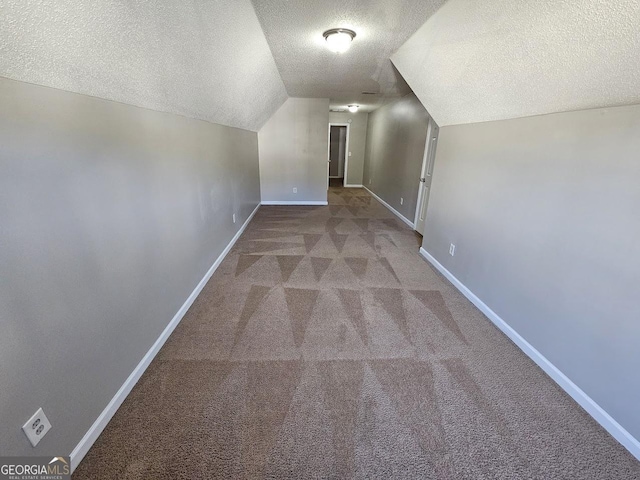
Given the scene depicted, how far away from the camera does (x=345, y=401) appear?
1.59 m

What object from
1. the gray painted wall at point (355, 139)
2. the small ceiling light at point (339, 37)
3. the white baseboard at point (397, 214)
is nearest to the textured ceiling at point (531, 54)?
the small ceiling light at point (339, 37)

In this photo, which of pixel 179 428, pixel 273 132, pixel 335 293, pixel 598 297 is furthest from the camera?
pixel 273 132

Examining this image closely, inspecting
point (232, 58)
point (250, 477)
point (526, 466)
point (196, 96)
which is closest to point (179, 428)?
point (250, 477)

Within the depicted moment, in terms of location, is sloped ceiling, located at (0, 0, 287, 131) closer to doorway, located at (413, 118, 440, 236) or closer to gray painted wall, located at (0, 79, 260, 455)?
gray painted wall, located at (0, 79, 260, 455)

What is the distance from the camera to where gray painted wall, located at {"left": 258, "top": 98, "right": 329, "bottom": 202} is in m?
5.88

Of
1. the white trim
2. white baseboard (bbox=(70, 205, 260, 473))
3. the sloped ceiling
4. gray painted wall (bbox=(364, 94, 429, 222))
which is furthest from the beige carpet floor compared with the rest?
gray painted wall (bbox=(364, 94, 429, 222))

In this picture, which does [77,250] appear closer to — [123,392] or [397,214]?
[123,392]

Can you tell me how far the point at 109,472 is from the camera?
1.22 metres

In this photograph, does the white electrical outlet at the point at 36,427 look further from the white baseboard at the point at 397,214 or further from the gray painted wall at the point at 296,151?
the gray painted wall at the point at 296,151

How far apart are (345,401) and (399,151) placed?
16.4 ft

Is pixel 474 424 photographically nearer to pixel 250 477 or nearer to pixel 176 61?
pixel 250 477

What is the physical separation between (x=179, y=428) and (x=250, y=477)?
45cm

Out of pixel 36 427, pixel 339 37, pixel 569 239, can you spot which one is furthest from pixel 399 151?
pixel 36 427

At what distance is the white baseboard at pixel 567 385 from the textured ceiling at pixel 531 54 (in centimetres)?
151
